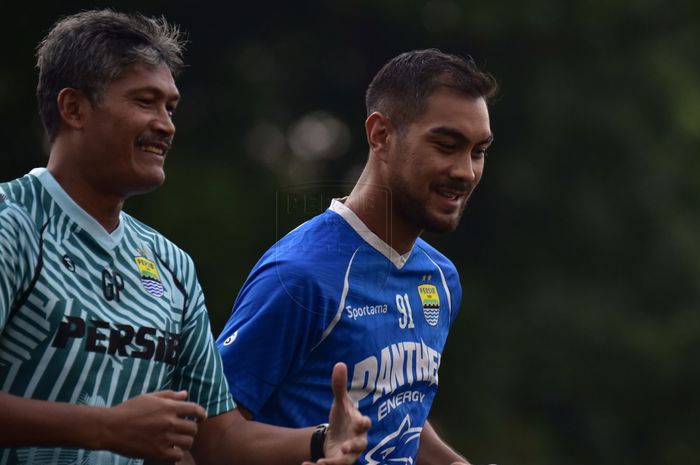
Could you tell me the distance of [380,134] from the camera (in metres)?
5.42

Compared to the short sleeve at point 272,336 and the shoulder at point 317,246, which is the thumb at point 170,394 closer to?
the short sleeve at point 272,336

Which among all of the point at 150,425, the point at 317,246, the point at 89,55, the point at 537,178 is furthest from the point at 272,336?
the point at 537,178

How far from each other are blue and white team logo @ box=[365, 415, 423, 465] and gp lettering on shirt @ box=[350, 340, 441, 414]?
0.13 metres

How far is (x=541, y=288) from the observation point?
19.1m

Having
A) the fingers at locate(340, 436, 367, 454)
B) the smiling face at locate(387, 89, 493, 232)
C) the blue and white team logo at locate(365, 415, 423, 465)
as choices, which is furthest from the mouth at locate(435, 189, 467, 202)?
the fingers at locate(340, 436, 367, 454)

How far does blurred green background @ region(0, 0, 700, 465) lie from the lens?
1798 centimetres

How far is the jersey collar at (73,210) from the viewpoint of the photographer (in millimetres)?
4039

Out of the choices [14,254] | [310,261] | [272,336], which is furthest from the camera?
[310,261]

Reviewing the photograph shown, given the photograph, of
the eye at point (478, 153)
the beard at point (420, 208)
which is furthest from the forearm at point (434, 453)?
the eye at point (478, 153)

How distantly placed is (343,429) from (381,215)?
1196mm

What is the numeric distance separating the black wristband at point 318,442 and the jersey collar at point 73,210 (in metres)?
0.90

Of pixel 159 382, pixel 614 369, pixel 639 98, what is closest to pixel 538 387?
pixel 614 369

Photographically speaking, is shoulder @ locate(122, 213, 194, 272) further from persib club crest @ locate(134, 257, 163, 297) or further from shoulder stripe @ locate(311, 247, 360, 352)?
shoulder stripe @ locate(311, 247, 360, 352)

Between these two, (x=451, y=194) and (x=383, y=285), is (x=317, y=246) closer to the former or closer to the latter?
(x=383, y=285)
